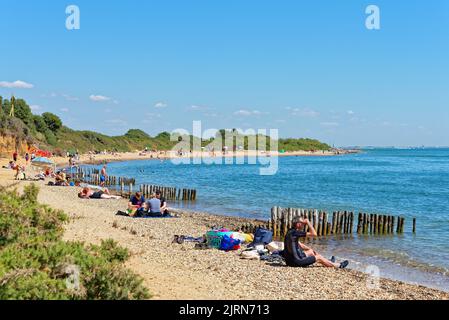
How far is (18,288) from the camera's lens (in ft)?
21.8

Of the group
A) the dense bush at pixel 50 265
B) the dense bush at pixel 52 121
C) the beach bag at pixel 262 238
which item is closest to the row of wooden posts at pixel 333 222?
the beach bag at pixel 262 238

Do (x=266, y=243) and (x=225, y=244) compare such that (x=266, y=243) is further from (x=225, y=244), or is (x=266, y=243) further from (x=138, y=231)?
(x=138, y=231)

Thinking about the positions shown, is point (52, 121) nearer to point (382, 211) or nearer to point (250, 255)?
point (382, 211)

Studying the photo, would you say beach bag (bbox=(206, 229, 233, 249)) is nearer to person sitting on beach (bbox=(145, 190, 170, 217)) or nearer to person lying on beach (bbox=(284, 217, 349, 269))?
person lying on beach (bbox=(284, 217, 349, 269))

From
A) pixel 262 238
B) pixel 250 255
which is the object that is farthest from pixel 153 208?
pixel 250 255

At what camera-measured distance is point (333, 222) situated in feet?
64.4

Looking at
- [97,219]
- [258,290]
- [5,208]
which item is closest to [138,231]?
[97,219]

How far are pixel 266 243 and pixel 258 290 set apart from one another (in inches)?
209

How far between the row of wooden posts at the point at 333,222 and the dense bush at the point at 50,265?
947 centimetres

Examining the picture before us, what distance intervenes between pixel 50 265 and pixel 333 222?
1363 cm

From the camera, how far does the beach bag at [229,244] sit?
1420 cm

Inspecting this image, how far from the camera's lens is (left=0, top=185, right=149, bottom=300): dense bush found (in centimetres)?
687

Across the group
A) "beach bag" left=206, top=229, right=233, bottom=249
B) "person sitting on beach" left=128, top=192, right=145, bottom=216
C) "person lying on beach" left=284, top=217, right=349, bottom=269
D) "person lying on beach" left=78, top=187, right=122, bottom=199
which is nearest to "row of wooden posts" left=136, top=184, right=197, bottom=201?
"person lying on beach" left=78, top=187, right=122, bottom=199

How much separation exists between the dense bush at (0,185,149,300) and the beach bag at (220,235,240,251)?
4.66m
